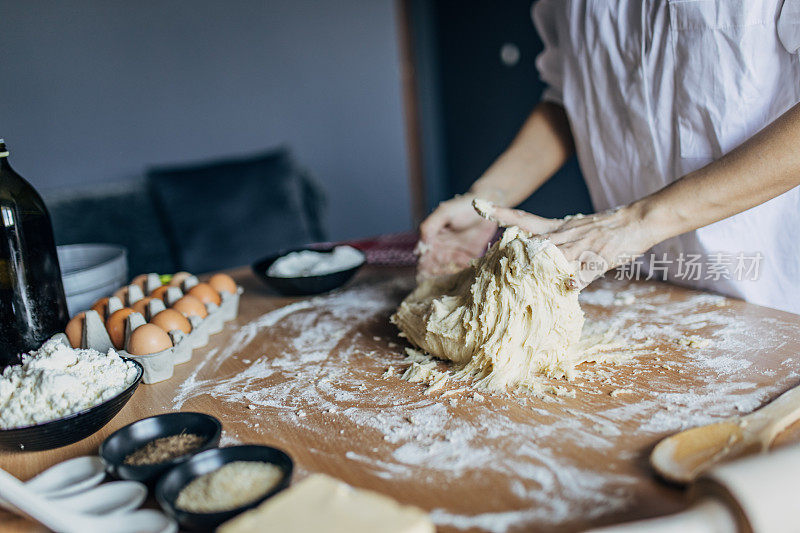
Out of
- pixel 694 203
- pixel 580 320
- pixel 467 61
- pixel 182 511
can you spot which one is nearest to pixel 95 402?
pixel 182 511

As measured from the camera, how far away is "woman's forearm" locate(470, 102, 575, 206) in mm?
1812

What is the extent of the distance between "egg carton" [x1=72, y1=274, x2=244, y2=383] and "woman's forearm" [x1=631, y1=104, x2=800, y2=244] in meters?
0.97

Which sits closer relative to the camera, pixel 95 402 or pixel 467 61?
pixel 95 402

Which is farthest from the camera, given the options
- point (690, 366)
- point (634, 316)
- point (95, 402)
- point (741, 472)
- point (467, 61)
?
point (467, 61)

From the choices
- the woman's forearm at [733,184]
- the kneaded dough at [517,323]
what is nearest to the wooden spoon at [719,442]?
the kneaded dough at [517,323]

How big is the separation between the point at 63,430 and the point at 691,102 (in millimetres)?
1414

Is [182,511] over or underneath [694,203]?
underneath

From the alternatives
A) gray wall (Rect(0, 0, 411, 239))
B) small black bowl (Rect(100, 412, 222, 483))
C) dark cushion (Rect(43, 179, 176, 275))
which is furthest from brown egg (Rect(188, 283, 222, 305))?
gray wall (Rect(0, 0, 411, 239))

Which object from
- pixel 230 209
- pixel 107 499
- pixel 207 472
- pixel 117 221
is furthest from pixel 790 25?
pixel 117 221

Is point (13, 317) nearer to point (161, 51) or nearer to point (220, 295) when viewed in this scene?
point (220, 295)

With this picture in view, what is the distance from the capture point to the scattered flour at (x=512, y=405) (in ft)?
2.60

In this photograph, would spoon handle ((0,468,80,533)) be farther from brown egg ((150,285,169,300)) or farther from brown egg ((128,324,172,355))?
brown egg ((150,285,169,300))

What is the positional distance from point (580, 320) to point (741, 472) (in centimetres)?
53

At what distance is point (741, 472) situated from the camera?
25.7 inches
